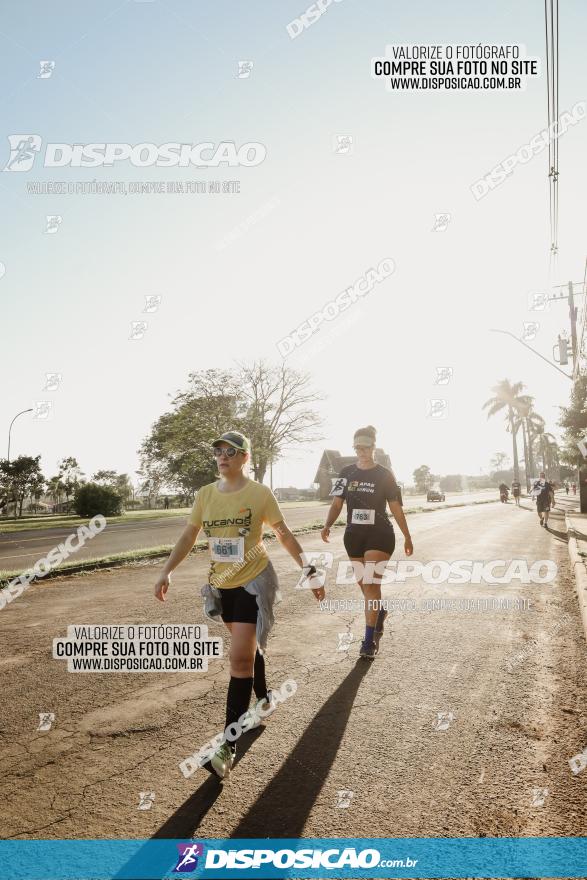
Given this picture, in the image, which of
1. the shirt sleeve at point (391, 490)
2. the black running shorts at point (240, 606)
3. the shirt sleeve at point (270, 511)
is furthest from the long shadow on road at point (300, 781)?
the shirt sleeve at point (391, 490)

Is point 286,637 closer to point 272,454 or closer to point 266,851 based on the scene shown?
point 266,851

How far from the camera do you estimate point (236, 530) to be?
3453mm

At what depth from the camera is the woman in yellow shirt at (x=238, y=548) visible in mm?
3270

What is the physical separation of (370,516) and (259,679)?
7.17 feet

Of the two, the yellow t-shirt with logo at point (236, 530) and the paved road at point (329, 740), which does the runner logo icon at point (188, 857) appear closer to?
the paved road at point (329, 740)

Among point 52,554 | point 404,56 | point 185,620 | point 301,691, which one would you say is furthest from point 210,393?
point 301,691

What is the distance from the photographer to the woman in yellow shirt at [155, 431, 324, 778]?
3.27m

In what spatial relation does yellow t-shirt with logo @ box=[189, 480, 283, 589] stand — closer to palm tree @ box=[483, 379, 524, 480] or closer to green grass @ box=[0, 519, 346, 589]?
green grass @ box=[0, 519, 346, 589]

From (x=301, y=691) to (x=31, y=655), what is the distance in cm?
294

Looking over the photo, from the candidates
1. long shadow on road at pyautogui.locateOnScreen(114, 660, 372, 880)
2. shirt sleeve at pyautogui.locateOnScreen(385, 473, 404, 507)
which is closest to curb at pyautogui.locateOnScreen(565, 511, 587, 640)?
shirt sleeve at pyautogui.locateOnScreen(385, 473, 404, 507)

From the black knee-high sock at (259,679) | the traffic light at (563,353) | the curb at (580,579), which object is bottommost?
the curb at (580,579)

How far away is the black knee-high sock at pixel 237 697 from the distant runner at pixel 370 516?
7.28ft

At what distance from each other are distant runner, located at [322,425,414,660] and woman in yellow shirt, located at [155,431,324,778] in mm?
1917

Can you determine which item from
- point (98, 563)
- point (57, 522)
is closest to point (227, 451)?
point (98, 563)
